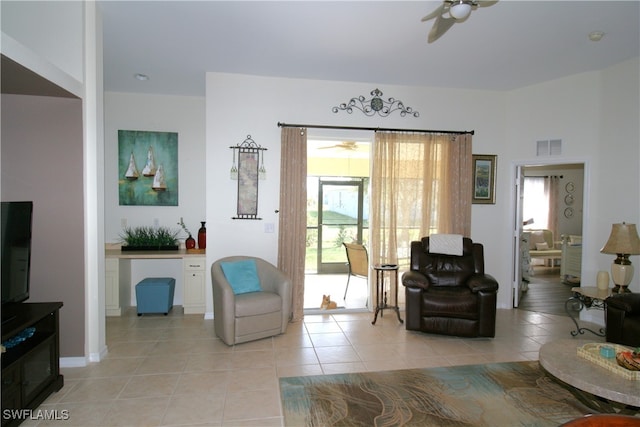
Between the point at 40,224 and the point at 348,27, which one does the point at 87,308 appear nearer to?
the point at 40,224

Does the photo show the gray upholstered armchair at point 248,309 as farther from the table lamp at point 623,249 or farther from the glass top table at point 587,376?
the table lamp at point 623,249

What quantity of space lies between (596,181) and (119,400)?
217 inches

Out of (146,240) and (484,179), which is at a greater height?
(484,179)

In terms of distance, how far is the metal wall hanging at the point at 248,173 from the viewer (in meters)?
4.44

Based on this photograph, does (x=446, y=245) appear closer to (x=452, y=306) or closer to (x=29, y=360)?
(x=452, y=306)

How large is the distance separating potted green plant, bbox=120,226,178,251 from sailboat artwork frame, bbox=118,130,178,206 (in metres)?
0.38

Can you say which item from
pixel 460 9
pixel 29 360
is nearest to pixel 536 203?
pixel 460 9

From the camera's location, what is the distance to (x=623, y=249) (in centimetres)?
363

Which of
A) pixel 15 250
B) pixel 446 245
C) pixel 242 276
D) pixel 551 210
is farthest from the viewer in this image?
pixel 551 210

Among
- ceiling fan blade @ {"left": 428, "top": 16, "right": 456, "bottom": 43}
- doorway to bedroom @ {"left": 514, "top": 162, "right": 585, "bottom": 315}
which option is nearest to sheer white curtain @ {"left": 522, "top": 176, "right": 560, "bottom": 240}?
doorway to bedroom @ {"left": 514, "top": 162, "right": 585, "bottom": 315}

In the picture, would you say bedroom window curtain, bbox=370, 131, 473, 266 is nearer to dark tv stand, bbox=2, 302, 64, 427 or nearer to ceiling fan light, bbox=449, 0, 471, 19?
ceiling fan light, bbox=449, 0, 471, 19

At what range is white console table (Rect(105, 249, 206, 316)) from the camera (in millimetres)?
4363

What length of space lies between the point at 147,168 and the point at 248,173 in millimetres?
1612

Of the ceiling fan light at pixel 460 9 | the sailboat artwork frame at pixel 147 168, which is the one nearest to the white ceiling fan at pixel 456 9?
the ceiling fan light at pixel 460 9
